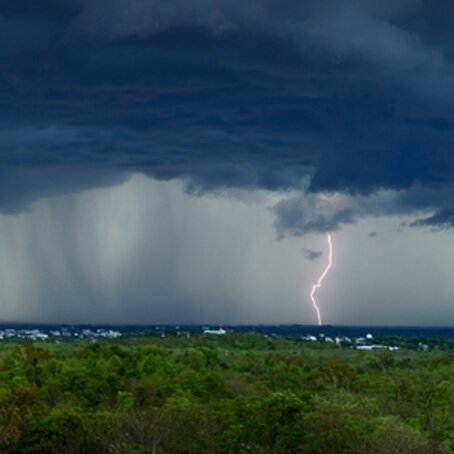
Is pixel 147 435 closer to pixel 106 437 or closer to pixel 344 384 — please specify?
pixel 106 437

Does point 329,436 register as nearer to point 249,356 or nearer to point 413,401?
point 413,401

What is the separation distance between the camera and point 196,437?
260 feet

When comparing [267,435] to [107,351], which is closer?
[267,435]

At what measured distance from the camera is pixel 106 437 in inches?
3108

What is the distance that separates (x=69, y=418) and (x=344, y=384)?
4417 centimetres

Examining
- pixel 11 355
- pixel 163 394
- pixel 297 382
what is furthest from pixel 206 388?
pixel 11 355

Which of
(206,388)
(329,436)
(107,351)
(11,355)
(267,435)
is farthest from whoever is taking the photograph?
(107,351)

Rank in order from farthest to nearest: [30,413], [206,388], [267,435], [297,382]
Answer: [297,382], [206,388], [30,413], [267,435]

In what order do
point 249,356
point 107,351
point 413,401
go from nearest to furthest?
point 413,401
point 107,351
point 249,356

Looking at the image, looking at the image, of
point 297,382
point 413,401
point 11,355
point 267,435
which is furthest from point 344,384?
point 11,355

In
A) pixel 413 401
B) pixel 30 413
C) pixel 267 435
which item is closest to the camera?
pixel 267 435

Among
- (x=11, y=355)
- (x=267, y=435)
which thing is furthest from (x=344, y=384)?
(x=11, y=355)

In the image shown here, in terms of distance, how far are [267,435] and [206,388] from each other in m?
32.2

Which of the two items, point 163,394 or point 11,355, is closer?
point 163,394
